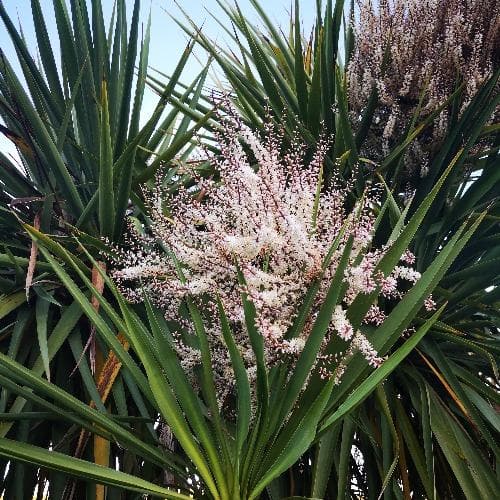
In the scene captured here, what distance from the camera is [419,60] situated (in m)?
2.31

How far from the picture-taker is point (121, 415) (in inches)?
66.8

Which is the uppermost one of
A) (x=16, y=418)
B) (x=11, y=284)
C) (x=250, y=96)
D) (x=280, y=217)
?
(x=250, y=96)

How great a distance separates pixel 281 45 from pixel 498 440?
6.51ft

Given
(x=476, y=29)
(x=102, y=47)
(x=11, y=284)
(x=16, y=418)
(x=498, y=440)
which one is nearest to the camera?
(x=16, y=418)

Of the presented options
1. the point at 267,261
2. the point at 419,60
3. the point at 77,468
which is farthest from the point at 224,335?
the point at 419,60

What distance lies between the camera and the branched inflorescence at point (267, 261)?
3.94 ft

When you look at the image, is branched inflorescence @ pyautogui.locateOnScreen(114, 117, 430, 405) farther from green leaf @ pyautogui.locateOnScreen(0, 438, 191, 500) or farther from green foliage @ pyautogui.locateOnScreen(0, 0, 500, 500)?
green leaf @ pyautogui.locateOnScreen(0, 438, 191, 500)

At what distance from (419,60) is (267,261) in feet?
4.64

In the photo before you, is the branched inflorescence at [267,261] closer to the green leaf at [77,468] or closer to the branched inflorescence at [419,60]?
the green leaf at [77,468]

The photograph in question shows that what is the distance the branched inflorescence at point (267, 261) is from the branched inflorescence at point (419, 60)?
1.03m

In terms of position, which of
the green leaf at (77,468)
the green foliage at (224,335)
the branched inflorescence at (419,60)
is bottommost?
the green leaf at (77,468)

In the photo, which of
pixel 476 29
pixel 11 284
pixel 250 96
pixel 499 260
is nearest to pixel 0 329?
pixel 11 284

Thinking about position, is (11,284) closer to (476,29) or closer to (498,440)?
(498,440)

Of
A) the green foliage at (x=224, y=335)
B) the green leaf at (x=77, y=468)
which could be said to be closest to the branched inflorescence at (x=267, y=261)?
the green foliage at (x=224, y=335)
